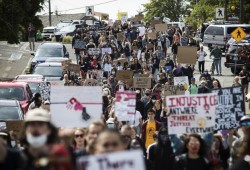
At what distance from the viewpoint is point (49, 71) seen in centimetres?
3119

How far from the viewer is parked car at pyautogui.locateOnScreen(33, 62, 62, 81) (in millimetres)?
30722

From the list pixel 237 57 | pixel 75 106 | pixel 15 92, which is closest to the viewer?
pixel 75 106

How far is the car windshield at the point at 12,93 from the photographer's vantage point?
22.8 m

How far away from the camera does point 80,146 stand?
36.8ft

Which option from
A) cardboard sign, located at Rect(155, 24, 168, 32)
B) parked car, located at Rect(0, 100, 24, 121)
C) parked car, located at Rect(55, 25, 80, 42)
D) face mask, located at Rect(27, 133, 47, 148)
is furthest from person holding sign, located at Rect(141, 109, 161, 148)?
parked car, located at Rect(55, 25, 80, 42)

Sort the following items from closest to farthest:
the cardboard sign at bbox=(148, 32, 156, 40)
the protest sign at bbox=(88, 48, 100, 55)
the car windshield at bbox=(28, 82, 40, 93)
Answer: the car windshield at bbox=(28, 82, 40, 93) → the protest sign at bbox=(88, 48, 100, 55) → the cardboard sign at bbox=(148, 32, 156, 40)

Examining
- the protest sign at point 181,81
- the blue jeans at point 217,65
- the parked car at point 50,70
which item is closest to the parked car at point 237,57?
the blue jeans at point 217,65

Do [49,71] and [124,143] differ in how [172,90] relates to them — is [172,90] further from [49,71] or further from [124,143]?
[124,143]

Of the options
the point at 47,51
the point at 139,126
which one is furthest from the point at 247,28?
the point at 139,126

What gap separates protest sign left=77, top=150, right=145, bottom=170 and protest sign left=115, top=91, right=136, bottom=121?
8.42 meters

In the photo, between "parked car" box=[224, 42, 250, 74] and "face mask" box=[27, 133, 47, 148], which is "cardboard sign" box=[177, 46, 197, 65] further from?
"face mask" box=[27, 133, 47, 148]

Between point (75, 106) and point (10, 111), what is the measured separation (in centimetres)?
529

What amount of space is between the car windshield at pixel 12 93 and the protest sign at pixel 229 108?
362 inches

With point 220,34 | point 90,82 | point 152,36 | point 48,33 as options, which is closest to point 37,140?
point 90,82
